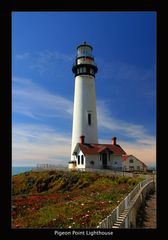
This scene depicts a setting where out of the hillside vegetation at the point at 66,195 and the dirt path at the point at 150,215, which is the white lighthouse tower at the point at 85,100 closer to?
the hillside vegetation at the point at 66,195

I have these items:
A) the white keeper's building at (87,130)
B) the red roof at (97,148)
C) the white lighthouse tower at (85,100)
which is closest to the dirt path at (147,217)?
the red roof at (97,148)

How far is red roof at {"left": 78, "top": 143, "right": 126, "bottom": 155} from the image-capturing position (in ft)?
97.4

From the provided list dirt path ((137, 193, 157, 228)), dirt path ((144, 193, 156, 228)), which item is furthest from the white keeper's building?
dirt path ((137, 193, 157, 228))

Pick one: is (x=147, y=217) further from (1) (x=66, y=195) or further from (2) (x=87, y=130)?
(2) (x=87, y=130)

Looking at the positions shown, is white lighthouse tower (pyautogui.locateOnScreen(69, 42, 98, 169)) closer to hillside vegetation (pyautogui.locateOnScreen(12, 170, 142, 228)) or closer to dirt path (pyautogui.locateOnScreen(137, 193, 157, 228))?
hillside vegetation (pyautogui.locateOnScreen(12, 170, 142, 228))

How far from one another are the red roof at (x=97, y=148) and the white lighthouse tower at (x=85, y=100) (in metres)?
1.03

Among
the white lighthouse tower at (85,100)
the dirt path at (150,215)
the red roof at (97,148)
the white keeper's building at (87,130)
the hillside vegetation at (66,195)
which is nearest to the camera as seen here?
the dirt path at (150,215)

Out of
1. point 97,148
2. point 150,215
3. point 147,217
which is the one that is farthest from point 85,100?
point 147,217

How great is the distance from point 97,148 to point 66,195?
11.5m

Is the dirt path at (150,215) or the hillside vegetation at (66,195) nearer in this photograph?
the dirt path at (150,215)

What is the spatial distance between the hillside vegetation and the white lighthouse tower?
A: 5.17 metres

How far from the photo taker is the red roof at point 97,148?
29688 mm
